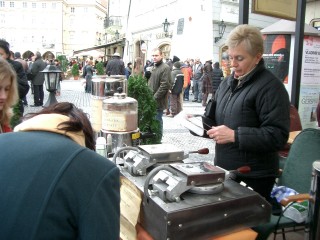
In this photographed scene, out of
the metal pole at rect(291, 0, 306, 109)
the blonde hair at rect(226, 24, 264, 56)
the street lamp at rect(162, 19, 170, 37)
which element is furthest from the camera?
the street lamp at rect(162, 19, 170, 37)

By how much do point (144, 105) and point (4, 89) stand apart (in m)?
1.17

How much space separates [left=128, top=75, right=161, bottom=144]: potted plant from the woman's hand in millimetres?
1131

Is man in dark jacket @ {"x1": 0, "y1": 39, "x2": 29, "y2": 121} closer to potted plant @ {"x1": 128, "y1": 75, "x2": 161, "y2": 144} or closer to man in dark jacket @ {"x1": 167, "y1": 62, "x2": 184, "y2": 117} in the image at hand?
potted plant @ {"x1": 128, "y1": 75, "x2": 161, "y2": 144}

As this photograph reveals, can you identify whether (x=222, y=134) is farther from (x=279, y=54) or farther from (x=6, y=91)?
(x=279, y=54)

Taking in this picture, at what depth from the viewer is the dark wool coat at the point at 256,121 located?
1.86m

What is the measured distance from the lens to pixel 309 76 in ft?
16.8

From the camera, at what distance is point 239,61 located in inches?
79.2

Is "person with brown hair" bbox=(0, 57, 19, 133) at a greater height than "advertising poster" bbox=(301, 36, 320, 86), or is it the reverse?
"advertising poster" bbox=(301, 36, 320, 86)

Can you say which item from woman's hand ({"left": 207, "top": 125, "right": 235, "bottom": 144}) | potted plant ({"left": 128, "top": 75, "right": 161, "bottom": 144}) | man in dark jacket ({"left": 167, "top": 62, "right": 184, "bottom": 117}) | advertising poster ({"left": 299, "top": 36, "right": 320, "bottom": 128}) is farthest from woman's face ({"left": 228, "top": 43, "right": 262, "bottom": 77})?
man in dark jacket ({"left": 167, "top": 62, "right": 184, "bottom": 117})

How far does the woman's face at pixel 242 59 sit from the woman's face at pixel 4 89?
4.75 ft

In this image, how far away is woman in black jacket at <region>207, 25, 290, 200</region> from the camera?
1.86 m

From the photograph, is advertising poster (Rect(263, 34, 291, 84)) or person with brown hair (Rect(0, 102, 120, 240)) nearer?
person with brown hair (Rect(0, 102, 120, 240))

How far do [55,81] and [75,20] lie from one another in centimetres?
7272

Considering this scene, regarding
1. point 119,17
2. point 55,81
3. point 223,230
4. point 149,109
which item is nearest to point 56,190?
point 223,230
